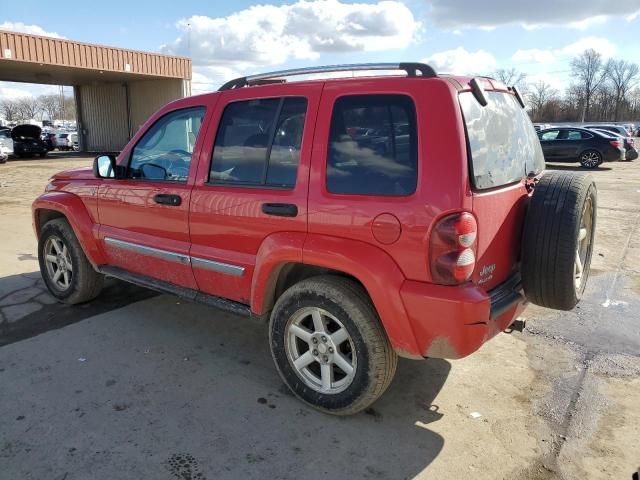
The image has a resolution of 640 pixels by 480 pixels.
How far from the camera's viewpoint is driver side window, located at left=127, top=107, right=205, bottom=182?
3633 millimetres

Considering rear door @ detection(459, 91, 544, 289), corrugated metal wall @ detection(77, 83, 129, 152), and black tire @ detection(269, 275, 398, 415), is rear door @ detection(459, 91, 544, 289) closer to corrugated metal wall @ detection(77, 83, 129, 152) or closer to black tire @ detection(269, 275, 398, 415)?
black tire @ detection(269, 275, 398, 415)

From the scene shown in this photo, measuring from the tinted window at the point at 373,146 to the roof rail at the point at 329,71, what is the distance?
197 mm

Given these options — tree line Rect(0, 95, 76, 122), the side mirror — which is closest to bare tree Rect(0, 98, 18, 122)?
tree line Rect(0, 95, 76, 122)

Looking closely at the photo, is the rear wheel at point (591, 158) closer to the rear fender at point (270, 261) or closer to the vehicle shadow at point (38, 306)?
the vehicle shadow at point (38, 306)

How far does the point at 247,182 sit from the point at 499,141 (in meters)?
1.53

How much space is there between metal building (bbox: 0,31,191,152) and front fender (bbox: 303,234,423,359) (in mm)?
22815

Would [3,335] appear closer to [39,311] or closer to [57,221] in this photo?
[39,311]

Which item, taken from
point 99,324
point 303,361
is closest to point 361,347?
point 303,361

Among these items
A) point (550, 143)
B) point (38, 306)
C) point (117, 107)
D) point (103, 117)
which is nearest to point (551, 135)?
point (550, 143)

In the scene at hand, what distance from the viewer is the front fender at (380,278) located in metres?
2.60

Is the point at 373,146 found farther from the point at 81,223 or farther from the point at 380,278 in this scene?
the point at 81,223

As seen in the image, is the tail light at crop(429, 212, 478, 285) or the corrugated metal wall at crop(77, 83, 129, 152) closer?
the tail light at crop(429, 212, 478, 285)

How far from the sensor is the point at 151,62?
25500 millimetres

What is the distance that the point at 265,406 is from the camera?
10.3ft
